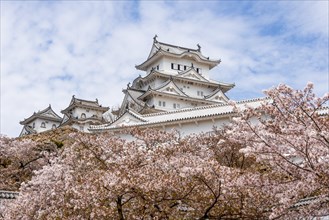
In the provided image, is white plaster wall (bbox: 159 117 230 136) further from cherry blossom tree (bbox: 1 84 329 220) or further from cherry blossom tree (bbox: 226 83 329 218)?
cherry blossom tree (bbox: 226 83 329 218)

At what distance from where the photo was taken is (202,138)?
61.5 feet

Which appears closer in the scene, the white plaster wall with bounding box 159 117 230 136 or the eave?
the white plaster wall with bounding box 159 117 230 136

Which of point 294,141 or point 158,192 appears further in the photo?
point 158,192

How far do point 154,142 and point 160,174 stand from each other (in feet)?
20.6

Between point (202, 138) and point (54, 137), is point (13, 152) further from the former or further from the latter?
point (202, 138)

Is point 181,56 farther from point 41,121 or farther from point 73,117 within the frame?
point 41,121

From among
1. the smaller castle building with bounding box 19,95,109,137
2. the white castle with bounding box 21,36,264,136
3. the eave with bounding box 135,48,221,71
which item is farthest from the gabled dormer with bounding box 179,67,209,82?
the smaller castle building with bounding box 19,95,109,137

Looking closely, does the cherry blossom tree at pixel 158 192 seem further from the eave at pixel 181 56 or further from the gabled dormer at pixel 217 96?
the eave at pixel 181 56

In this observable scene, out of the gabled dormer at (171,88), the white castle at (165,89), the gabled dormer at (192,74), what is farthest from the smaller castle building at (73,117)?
the gabled dormer at (192,74)

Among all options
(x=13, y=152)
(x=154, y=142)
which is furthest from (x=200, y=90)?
(x=154, y=142)

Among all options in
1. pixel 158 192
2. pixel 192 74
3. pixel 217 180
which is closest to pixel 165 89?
pixel 192 74

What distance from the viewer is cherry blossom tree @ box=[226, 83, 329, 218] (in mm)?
7073

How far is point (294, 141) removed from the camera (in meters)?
7.17

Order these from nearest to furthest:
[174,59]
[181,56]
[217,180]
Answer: [217,180]
[181,56]
[174,59]
